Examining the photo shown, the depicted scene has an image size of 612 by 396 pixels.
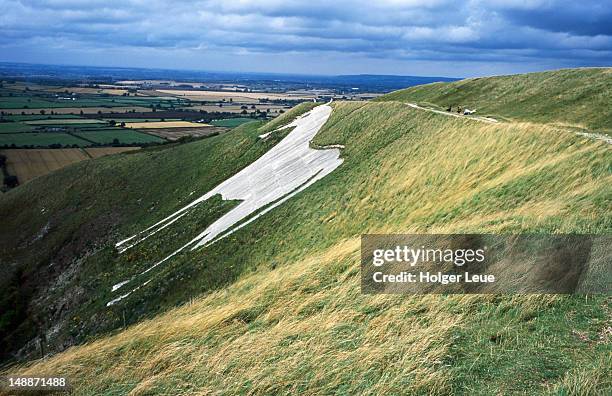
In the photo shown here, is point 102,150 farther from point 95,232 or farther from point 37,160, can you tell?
point 95,232

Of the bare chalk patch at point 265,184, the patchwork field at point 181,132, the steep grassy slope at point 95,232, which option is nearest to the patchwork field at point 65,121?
the patchwork field at point 181,132

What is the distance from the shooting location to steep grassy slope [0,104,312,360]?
27.4 metres

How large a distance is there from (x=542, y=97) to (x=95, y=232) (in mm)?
48975

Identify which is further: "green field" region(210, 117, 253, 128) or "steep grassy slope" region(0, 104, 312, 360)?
"green field" region(210, 117, 253, 128)

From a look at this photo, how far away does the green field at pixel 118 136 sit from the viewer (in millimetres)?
124225

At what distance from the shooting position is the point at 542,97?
4628cm

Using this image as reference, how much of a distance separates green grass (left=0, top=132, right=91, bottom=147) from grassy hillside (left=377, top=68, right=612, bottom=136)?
105207mm

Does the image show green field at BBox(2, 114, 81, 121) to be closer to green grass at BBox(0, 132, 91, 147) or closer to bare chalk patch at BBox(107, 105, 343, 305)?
green grass at BBox(0, 132, 91, 147)

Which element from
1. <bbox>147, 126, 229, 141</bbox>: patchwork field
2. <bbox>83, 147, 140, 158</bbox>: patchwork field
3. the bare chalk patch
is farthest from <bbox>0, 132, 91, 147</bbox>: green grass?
the bare chalk patch

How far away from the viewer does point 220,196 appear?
1609 inches

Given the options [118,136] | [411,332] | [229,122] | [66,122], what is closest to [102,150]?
[118,136]

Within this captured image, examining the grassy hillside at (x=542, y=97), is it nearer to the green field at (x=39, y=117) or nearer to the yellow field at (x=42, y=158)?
the yellow field at (x=42, y=158)

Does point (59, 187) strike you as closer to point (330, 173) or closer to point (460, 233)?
point (330, 173)

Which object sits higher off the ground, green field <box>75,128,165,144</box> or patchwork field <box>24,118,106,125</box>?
patchwork field <box>24,118,106,125</box>
